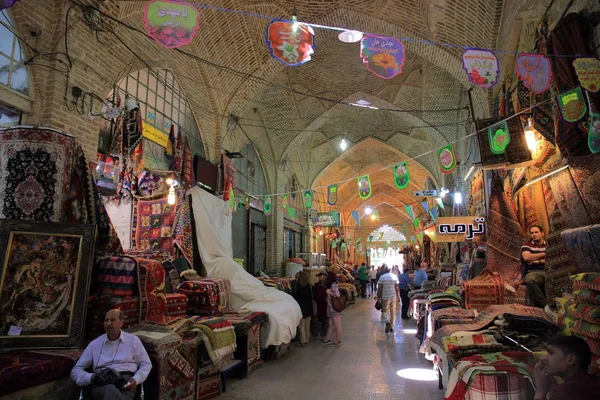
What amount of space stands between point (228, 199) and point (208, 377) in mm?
5135

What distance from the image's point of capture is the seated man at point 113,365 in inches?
114

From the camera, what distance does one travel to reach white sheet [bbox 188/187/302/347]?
6.20 metres

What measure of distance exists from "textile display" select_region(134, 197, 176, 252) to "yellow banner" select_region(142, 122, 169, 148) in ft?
3.56

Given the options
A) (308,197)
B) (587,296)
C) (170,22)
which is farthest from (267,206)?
(587,296)

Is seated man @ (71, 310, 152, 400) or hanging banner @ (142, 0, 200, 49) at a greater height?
hanging banner @ (142, 0, 200, 49)

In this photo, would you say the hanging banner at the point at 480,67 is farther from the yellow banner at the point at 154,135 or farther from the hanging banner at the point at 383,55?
the yellow banner at the point at 154,135

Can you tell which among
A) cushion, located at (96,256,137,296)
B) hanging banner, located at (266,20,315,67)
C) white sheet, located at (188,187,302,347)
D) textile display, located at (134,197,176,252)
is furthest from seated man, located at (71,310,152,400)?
hanging banner, located at (266,20,315,67)

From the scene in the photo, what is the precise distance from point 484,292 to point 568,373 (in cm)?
332

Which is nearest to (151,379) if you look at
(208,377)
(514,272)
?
(208,377)

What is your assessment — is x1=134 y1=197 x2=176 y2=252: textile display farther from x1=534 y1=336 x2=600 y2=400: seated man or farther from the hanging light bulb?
x1=534 y1=336 x2=600 y2=400: seated man

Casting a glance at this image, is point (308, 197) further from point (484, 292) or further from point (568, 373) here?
point (568, 373)

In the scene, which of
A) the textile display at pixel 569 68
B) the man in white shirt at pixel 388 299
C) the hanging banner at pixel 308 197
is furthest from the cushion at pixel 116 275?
the hanging banner at pixel 308 197

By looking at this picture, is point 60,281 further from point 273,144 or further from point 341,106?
point 341,106

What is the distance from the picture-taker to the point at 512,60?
22.6 ft
